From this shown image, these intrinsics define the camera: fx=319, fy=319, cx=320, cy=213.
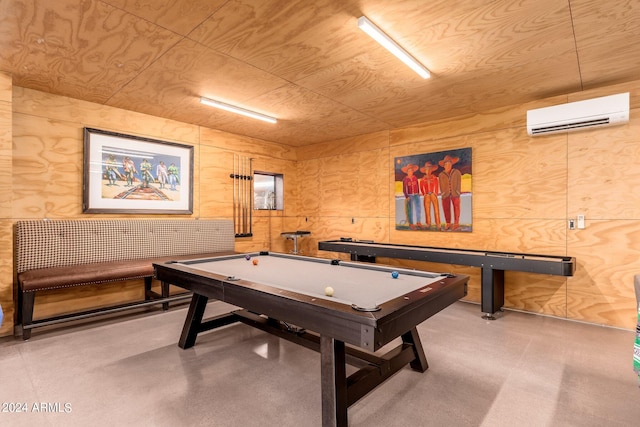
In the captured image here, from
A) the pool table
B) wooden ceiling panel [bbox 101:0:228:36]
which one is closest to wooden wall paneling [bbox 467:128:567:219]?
the pool table

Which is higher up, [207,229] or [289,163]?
[289,163]

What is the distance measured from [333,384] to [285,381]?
2.54 ft

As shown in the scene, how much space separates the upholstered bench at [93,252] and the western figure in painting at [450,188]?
141 inches

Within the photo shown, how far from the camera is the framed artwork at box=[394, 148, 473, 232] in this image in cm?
439

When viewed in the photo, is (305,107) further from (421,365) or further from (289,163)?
(421,365)

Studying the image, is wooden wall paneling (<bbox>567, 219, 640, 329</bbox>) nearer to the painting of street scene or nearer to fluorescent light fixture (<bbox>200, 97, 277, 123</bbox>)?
fluorescent light fixture (<bbox>200, 97, 277, 123</bbox>)

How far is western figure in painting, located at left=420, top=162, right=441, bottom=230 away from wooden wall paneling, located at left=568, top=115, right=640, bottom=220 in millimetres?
1516

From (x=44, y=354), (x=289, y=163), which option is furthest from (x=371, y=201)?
(x=44, y=354)

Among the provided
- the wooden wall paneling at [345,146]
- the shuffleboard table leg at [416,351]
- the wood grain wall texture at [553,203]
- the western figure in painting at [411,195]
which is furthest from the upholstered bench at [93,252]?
the wood grain wall texture at [553,203]

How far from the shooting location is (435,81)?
3305 mm

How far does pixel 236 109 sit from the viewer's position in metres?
4.14

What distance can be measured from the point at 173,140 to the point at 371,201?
322 centimetres

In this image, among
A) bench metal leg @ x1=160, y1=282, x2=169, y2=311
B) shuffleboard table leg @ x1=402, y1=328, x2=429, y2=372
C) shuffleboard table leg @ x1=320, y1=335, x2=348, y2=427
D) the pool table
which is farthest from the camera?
bench metal leg @ x1=160, y1=282, x2=169, y2=311

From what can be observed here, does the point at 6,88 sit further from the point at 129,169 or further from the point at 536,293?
the point at 536,293
